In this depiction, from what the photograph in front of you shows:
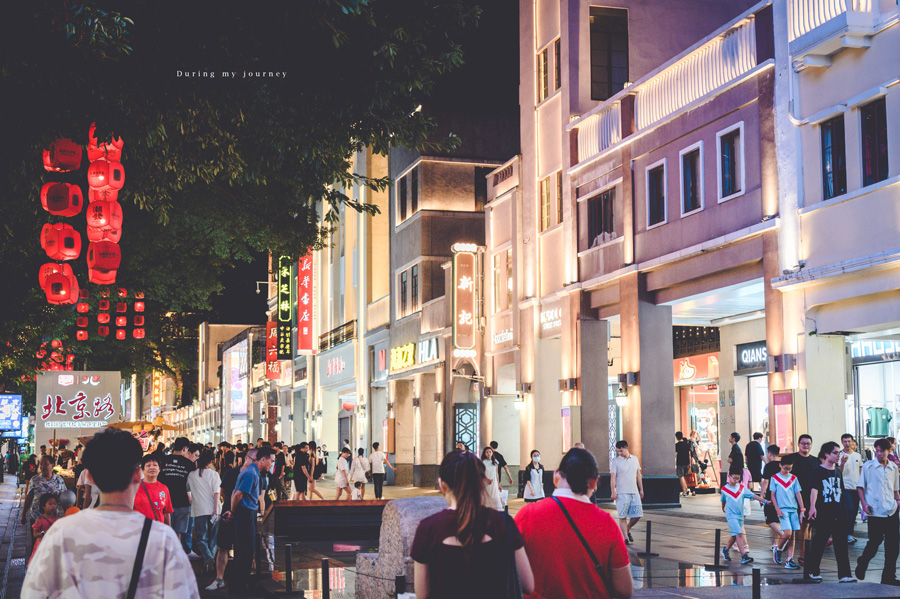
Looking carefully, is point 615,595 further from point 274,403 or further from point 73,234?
point 274,403

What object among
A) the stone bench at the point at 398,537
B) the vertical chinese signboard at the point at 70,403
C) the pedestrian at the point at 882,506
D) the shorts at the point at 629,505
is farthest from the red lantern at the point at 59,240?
the vertical chinese signboard at the point at 70,403

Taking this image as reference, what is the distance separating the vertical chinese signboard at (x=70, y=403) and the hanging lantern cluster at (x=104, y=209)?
68.1ft

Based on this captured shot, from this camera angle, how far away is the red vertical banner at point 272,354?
212 ft

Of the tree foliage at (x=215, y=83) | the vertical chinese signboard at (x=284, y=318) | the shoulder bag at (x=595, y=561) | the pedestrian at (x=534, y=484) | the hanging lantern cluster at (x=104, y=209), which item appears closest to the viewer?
the shoulder bag at (x=595, y=561)

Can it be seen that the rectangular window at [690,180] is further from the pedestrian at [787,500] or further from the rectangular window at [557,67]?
the pedestrian at [787,500]

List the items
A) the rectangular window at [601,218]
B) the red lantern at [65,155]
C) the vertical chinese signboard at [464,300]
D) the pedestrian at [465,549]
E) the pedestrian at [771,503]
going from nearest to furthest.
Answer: the pedestrian at [465,549], the red lantern at [65,155], the pedestrian at [771,503], the rectangular window at [601,218], the vertical chinese signboard at [464,300]

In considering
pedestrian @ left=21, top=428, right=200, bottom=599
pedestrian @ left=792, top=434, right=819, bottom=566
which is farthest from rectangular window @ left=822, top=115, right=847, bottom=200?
pedestrian @ left=21, top=428, right=200, bottom=599

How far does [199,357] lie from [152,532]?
347ft

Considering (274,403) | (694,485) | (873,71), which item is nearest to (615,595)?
(873,71)

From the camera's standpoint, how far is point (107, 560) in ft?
12.7

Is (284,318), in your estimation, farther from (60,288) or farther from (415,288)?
(60,288)

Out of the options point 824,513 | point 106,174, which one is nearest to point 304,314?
point 106,174

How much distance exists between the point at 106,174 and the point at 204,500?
5.00 meters

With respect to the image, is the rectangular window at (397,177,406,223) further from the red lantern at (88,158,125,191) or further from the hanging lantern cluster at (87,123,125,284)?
the red lantern at (88,158,125,191)
